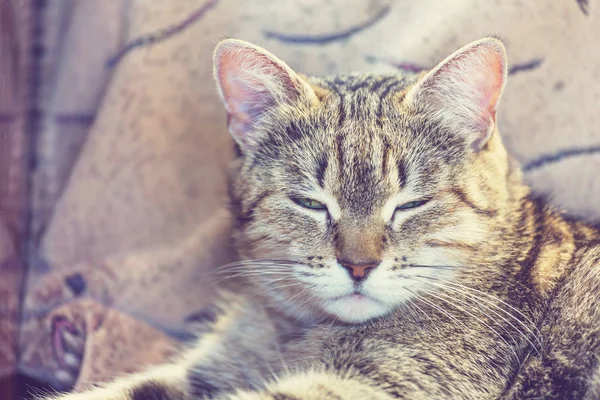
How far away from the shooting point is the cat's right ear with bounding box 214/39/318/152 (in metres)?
1.33

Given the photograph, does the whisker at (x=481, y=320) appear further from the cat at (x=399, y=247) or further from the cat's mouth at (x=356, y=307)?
the cat's mouth at (x=356, y=307)

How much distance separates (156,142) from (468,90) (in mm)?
849

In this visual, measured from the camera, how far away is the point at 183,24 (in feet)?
5.66

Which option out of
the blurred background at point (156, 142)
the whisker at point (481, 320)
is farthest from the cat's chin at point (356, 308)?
the blurred background at point (156, 142)

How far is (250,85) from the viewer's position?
1.39 m

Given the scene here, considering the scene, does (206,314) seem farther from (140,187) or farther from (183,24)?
(183,24)

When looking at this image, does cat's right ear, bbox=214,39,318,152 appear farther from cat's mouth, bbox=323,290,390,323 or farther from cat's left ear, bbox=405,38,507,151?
cat's mouth, bbox=323,290,390,323

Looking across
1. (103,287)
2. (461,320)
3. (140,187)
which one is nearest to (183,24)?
(140,187)

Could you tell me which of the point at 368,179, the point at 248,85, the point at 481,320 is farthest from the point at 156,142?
the point at 481,320

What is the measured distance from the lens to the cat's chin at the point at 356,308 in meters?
1.21

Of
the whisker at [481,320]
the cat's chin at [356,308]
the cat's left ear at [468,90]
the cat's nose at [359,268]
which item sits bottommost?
the whisker at [481,320]

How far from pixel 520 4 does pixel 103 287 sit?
128 cm

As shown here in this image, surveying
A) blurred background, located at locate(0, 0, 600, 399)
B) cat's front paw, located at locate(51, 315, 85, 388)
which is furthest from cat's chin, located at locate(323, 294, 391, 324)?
cat's front paw, located at locate(51, 315, 85, 388)

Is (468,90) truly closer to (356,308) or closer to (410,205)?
(410,205)
